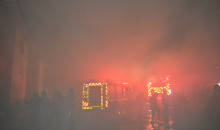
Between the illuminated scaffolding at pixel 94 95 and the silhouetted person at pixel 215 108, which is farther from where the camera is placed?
the illuminated scaffolding at pixel 94 95

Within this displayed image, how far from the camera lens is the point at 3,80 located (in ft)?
30.5

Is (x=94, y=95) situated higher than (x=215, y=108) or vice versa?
(x=94, y=95)

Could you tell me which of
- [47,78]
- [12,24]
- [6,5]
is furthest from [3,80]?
[47,78]

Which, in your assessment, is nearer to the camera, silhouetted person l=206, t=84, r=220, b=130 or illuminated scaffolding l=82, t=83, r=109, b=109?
silhouetted person l=206, t=84, r=220, b=130

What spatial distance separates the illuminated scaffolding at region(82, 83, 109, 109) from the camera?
8.27m

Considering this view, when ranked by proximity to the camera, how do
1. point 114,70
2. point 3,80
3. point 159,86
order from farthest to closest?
point 114,70 < point 159,86 < point 3,80

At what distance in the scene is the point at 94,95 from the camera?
8398 millimetres

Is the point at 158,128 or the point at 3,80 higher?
the point at 3,80

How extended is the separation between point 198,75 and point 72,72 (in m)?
10.4

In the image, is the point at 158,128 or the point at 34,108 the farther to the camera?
the point at 34,108

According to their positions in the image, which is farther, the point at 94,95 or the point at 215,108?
the point at 94,95

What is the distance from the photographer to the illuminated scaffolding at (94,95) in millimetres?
8273

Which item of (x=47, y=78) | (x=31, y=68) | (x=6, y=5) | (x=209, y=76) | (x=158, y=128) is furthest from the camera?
(x=47, y=78)

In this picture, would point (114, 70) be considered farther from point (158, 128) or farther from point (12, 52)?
point (158, 128)
